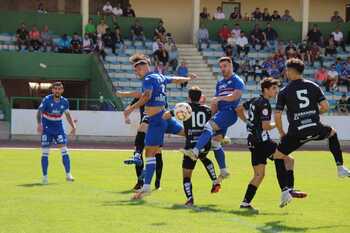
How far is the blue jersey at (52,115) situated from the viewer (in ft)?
58.2

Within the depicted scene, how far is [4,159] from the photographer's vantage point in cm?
2378

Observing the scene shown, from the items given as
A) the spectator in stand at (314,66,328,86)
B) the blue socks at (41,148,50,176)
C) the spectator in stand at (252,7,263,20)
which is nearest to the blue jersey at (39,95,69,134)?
the blue socks at (41,148,50,176)

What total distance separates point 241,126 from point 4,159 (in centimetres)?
1425

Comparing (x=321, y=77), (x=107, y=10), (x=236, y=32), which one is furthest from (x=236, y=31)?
(x=107, y=10)

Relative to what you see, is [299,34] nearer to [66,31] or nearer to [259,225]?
[66,31]

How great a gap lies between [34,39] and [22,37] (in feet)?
2.05

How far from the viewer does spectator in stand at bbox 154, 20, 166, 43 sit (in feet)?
139

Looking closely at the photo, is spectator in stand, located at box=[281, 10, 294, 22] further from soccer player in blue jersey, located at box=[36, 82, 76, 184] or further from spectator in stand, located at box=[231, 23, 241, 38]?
soccer player in blue jersey, located at box=[36, 82, 76, 184]

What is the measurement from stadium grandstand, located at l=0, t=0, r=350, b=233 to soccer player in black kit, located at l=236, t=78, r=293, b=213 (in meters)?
20.1

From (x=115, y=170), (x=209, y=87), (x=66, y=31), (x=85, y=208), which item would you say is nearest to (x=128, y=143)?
(x=209, y=87)

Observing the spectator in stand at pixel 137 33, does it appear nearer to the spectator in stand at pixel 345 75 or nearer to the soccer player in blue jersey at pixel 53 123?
the spectator in stand at pixel 345 75

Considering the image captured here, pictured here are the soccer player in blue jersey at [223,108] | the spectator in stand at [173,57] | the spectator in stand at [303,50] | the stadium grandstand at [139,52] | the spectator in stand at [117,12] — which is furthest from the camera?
the spectator in stand at [117,12]

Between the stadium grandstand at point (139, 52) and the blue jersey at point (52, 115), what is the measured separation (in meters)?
14.5

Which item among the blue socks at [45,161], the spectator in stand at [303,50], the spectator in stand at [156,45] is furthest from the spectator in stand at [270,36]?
the blue socks at [45,161]
